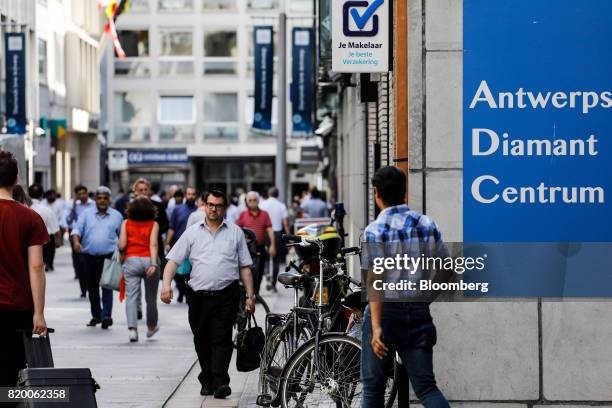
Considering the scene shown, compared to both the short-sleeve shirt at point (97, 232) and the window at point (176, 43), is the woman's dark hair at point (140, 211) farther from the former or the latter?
the window at point (176, 43)

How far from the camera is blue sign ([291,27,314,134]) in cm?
3466

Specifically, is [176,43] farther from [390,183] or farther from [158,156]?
[390,183]

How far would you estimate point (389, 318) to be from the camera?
7.55 metres

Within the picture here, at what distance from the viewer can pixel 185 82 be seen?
66.6 m

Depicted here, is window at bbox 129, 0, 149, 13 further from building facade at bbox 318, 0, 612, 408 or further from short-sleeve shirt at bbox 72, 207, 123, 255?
building facade at bbox 318, 0, 612, 408

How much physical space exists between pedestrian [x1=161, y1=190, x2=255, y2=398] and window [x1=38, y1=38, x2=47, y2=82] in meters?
36.9

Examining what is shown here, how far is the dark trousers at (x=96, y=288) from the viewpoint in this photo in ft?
57.5

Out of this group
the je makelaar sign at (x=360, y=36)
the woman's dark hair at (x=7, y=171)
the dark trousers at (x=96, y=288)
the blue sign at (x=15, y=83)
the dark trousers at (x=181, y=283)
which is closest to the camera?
the woman's dark hair at (x=7, y=171)

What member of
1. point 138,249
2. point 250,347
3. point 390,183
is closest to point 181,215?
point 138,249

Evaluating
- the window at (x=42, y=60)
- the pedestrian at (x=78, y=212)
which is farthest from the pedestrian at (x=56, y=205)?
the window at (x=42, y=60)

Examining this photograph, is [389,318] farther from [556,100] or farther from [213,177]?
[213,177]

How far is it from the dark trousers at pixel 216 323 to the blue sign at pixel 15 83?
98.2 feet

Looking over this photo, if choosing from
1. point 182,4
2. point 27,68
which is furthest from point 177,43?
point 27,68

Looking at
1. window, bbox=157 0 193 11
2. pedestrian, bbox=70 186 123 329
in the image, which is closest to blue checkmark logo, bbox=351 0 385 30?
pedestrian, bbox=70 186 123 329
